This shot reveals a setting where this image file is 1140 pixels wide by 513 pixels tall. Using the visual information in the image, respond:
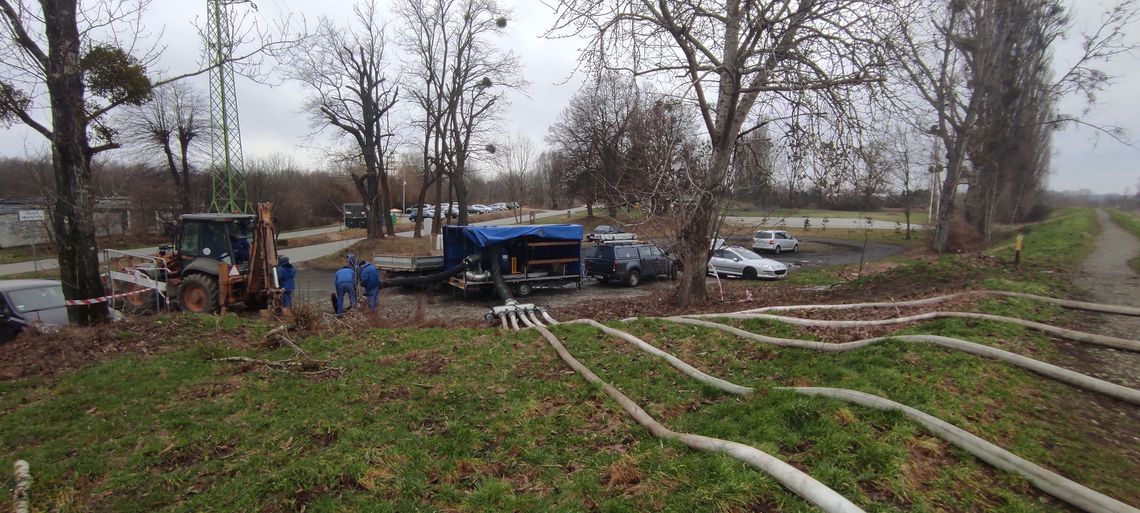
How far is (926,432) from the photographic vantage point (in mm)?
3568

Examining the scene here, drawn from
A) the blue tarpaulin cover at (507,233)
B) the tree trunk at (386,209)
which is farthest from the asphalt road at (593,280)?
the tree trunk at (386,209)

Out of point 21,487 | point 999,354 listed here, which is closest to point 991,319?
point 999,354

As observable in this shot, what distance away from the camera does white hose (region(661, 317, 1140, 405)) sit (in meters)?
4.23

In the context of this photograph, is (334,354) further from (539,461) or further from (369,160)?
(369,160)

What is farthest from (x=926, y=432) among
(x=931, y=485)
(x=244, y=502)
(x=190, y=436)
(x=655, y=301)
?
(x=655, y=301)

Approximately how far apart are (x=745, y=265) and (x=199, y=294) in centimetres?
1761

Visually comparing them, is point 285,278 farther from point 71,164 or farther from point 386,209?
point 386,209

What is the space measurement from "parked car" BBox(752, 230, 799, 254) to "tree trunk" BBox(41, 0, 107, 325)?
30.6 m

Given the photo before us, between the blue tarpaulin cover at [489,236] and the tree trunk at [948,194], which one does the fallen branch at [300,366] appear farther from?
the tree trunk at [948,194]

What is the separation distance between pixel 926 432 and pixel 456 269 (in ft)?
43.6

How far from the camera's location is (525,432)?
14.2ft

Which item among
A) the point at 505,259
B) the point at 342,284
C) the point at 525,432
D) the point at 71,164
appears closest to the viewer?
the point at 525,432

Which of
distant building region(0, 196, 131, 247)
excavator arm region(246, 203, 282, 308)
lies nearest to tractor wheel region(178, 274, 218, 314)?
excavator arm region(246, 203, 282, 308)

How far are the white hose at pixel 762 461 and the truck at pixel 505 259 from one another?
34.2 ft
